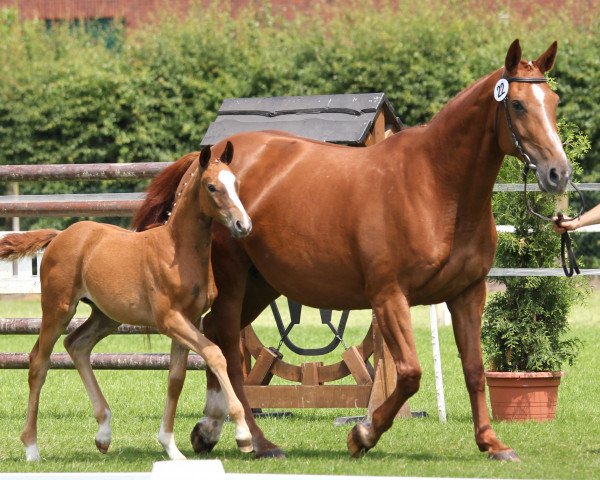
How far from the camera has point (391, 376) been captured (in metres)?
8.18

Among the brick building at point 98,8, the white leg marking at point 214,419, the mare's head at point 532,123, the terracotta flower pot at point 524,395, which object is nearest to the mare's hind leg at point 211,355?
the white leg marking at point 214,419

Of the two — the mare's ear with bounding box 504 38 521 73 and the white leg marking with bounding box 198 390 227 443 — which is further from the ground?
the mare's ear with bounding box 504 38 521 73

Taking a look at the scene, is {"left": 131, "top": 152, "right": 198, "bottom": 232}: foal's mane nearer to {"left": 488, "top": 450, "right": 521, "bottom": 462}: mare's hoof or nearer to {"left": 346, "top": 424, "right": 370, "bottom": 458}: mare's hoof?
{"left": 346, "top": 424, "right": 370, "bottom": 458}: mare's hoof

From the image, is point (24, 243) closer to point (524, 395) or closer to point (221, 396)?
point (221, 396)

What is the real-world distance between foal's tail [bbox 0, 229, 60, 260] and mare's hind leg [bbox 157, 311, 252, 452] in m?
1.11

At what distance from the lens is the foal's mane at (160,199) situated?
7.23 meters

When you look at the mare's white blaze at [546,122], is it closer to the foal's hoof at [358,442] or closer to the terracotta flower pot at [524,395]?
the foal's hoof at [358,442]

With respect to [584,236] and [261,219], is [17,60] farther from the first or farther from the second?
[261,219]

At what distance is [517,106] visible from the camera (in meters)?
6.04

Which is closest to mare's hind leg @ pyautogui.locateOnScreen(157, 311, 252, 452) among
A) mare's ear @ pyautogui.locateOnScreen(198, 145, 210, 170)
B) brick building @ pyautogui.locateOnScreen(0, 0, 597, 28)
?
mare's ear @ pyautogui.locateOnScreen(198, 145, 210, 170)

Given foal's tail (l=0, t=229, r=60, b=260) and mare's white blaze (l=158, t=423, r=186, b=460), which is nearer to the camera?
mare's white blaze (l=158, t=423, r=186, b=460)

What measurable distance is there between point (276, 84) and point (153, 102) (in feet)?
6.36

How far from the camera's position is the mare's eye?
6027 mm

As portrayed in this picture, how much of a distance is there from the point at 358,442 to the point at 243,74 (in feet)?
42.5
